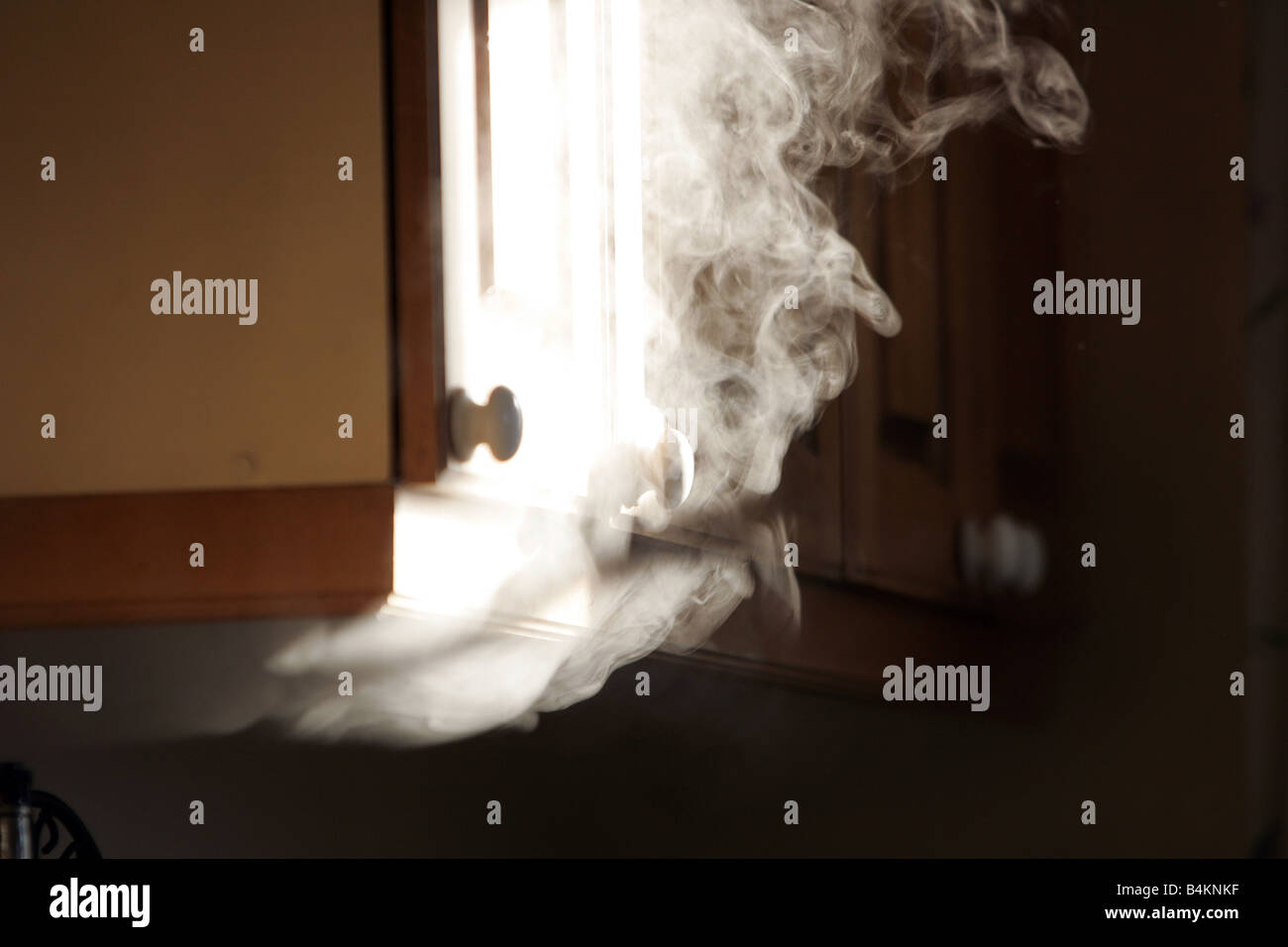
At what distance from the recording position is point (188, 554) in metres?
0.43

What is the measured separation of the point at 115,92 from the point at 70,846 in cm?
40

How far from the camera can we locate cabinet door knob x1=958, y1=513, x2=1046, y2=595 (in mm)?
916

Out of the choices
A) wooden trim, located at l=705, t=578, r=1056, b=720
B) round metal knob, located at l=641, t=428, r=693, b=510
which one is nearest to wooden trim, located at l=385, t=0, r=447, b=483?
round metal knob, located at l=641, t=428, r=693, b=510

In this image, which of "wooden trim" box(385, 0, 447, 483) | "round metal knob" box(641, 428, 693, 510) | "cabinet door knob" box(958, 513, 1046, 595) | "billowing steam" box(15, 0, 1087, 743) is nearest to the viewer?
"wooden trim" box(385, 0, 447, 483)

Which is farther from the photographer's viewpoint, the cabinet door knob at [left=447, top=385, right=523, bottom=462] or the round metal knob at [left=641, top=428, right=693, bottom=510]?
the round metal knob at [left=641, top=428, right=693, bottom=510]

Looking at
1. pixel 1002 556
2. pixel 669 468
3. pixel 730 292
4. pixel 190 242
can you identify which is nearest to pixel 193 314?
pixel 190 242

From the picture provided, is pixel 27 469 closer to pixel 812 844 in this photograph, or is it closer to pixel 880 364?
pixel 880 364

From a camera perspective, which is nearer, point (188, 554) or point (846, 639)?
point (188, 554)

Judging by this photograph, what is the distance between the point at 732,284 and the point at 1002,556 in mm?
341

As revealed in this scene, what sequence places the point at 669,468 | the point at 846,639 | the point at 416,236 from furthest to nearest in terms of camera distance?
1. the point at 846,639
2. the point at 669,468
3. the point at 416,236

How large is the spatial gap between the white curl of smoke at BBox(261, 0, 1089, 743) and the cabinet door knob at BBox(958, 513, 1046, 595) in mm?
187

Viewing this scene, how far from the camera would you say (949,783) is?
1.11 metres

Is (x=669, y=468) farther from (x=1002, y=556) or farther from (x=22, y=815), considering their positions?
(x=1002, y=556)

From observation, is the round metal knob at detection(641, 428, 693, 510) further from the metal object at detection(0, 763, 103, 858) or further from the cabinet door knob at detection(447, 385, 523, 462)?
the metal object at detection(0, 763, 103, 858)
